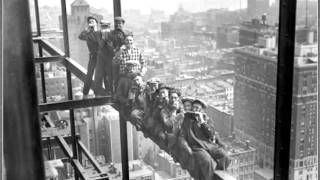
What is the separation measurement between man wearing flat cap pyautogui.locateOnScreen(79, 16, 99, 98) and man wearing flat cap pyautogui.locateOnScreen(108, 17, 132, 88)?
0.12 m

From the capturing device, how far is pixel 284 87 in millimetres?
969

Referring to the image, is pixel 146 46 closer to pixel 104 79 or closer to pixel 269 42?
pixel 104 79

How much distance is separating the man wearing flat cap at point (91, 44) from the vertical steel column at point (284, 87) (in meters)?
1.21

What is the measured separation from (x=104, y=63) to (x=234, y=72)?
3.12ft

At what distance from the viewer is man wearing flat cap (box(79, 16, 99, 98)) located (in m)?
2.08

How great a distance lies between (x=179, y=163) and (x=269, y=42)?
541mm

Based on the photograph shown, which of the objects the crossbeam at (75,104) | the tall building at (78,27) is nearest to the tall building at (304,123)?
the crossbeam at (75,104)

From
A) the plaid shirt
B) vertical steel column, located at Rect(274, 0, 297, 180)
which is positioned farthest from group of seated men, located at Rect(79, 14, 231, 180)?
vertical steel column, located at Rect(274, 0, 297, 180)

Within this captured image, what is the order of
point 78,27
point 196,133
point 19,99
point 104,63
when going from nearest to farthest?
point 19,99
point 196,133
point 104,63
point 78,27

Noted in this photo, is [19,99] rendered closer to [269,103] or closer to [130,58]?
[269,103]

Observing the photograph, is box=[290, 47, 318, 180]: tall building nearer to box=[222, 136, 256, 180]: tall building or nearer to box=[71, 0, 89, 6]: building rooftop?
box=[222, 136, 256, 180]: tall building

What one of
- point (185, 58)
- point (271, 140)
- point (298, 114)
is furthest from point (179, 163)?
point (298, 114)

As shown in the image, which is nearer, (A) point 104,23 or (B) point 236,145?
(B) point 236,145

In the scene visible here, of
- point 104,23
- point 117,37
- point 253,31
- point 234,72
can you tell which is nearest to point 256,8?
point 253,31
